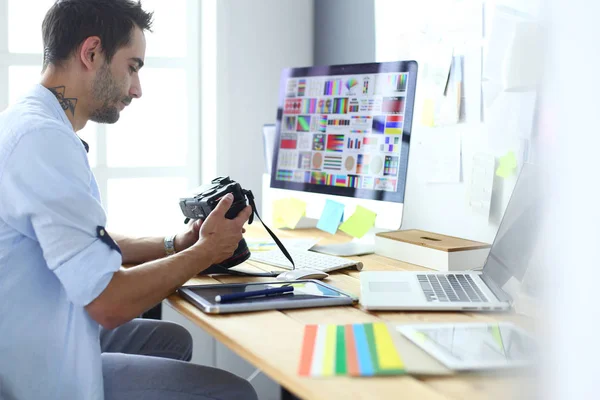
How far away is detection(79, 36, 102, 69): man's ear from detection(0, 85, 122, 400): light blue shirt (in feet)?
A: 0.59

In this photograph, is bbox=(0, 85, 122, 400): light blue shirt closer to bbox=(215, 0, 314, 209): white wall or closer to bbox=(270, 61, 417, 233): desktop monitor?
bbox=(270, 61, 417, 233): desktop monitor

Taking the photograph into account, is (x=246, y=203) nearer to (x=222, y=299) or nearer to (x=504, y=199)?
(x=222, y=299)

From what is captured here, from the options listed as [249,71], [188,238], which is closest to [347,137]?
[188,238]

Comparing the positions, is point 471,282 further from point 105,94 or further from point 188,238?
point 105,94

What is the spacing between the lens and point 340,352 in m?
0.80

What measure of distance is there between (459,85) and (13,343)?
1226 millimetres

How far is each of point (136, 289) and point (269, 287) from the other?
0.26m

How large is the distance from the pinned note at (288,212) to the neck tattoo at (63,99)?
72cm

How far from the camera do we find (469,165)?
167cm

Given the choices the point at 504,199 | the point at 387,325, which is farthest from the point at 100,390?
the point at 504,199

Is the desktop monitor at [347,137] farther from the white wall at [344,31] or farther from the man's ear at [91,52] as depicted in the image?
the man's ear at [91,52]

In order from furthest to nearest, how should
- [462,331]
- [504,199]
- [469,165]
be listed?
1. [469,165]
2. [504,199]
3. [462,331]

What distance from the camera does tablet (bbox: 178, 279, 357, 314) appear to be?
1.04 meters

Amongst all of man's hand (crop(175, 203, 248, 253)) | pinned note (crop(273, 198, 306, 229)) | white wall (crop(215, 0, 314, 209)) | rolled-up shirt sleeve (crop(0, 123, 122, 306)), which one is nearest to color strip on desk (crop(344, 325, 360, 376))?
rolled-up shirt sleeve (crop(0, 123, 122, 306))
